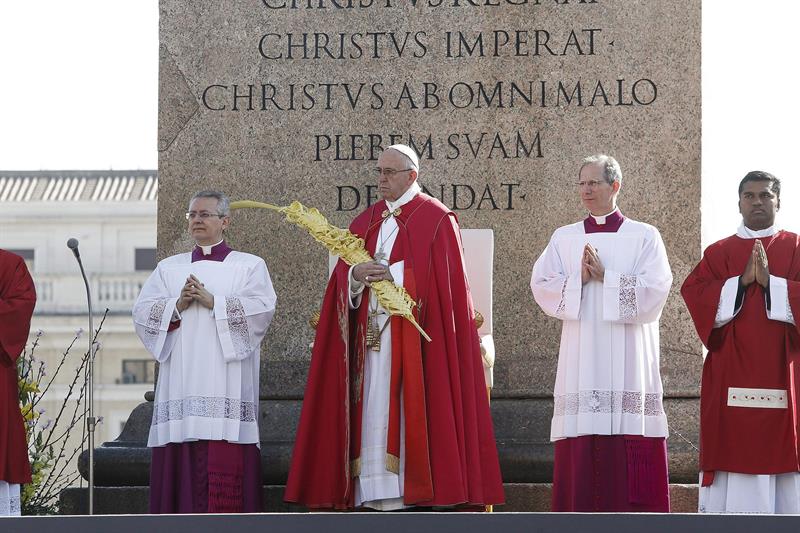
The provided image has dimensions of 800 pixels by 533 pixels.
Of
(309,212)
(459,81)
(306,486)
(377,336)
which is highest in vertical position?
(459,81)

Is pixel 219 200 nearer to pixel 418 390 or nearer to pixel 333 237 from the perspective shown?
pixel 333 237

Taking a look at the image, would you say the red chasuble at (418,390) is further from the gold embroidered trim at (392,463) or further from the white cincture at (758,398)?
the white cincture at (758,398)

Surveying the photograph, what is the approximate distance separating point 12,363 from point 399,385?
2.20 m

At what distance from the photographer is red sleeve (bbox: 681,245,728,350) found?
957 centimetres

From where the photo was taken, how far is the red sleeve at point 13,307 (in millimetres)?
9977

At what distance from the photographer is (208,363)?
32.5 feet

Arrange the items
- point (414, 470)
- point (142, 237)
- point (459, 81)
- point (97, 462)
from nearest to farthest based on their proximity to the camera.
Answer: point (414, 470), point (97, 462), point (459, 81), point (142, 237)

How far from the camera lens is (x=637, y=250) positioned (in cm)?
982

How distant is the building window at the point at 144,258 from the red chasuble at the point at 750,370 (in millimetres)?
46050

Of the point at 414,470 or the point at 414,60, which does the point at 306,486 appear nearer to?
the point at 414,470

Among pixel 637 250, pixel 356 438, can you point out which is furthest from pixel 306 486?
pixel 637 250

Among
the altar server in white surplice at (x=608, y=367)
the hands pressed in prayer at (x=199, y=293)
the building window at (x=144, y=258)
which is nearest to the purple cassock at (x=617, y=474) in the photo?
the altar server in white surplice at (x=608, y=367)

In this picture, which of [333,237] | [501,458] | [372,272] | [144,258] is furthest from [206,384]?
[144,258]

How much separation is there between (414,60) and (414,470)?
3151mm
